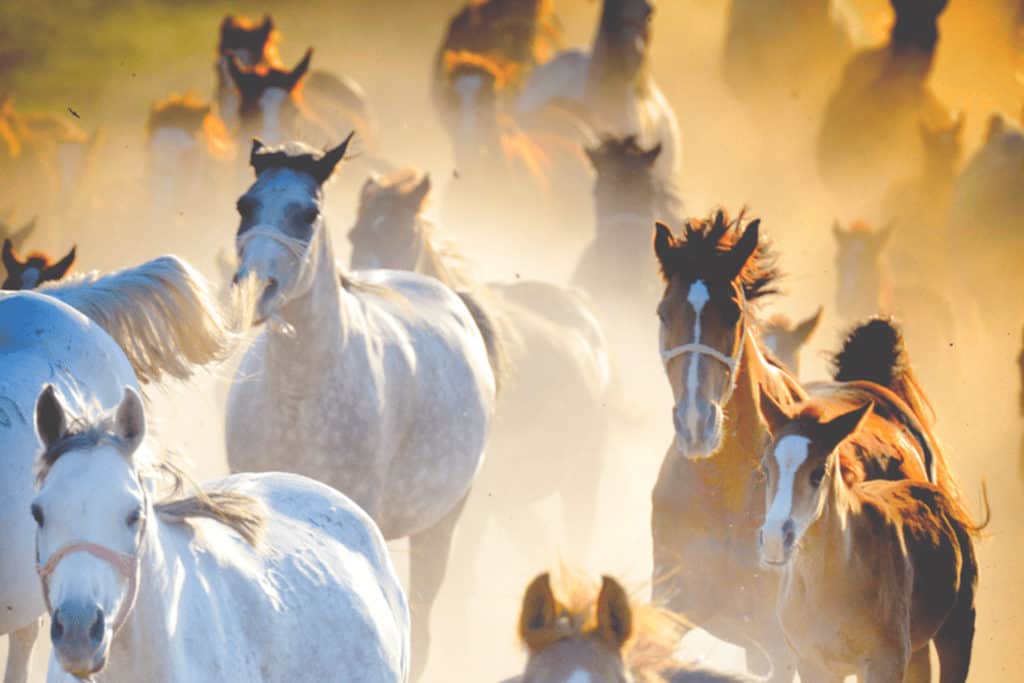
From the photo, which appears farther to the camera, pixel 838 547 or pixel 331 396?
pixel 331 396

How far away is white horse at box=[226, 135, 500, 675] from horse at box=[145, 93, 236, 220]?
7.59 meters

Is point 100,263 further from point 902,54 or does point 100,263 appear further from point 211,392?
point 902,54

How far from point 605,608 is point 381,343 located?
3421mm

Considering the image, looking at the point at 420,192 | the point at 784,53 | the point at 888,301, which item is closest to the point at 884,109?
the point at 784,53

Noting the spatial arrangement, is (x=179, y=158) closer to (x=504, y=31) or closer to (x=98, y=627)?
(x=504, y=31)

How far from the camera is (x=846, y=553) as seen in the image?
A: 606 cm

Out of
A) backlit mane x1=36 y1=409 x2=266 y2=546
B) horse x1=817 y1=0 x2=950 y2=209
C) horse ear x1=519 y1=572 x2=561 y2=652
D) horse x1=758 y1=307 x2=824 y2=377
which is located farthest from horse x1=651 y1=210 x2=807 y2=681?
horse x1=817 y1=0 x2=950 y2=209

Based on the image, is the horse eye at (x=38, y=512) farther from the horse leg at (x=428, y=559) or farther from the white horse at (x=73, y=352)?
the horse leg at (x=428, y=559)

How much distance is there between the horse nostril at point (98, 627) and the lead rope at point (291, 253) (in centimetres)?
291

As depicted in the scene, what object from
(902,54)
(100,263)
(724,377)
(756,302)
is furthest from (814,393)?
(902,54)

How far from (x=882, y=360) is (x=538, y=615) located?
429 centimetres

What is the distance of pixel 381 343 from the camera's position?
731 cm

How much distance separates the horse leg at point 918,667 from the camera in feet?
22.1

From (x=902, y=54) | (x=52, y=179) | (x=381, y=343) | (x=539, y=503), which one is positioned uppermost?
(x=902, y=54)
